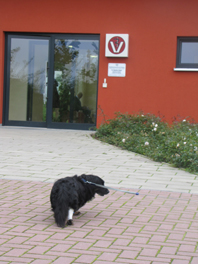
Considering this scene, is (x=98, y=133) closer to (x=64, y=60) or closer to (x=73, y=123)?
(x=73, y=123)

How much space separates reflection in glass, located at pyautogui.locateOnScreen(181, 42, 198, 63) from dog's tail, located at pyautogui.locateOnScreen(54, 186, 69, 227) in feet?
27.0

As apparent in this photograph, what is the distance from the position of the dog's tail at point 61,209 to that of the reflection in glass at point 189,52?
27.0 feet

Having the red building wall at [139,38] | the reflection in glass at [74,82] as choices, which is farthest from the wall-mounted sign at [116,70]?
the reflection in glass at [74,82]

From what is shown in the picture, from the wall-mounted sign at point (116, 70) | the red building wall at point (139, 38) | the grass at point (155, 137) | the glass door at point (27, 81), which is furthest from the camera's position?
the glass door at point (27, 81)

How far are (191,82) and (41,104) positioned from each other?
4.46 meters

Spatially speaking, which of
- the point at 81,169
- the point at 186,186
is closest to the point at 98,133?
the point at 81,169

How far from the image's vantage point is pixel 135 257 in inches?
126

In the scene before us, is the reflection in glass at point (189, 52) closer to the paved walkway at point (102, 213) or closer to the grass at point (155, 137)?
the grass at point (155, 137)

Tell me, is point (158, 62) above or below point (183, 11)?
below

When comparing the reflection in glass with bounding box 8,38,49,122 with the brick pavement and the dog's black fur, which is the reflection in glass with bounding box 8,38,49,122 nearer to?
the brick pavement

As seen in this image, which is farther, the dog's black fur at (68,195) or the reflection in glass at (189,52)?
the reflection in glass at (189,52)

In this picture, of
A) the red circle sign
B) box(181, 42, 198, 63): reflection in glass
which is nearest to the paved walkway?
the red circle sign

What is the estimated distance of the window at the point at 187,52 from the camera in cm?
1116

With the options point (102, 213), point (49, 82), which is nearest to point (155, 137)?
point (49, 82)
